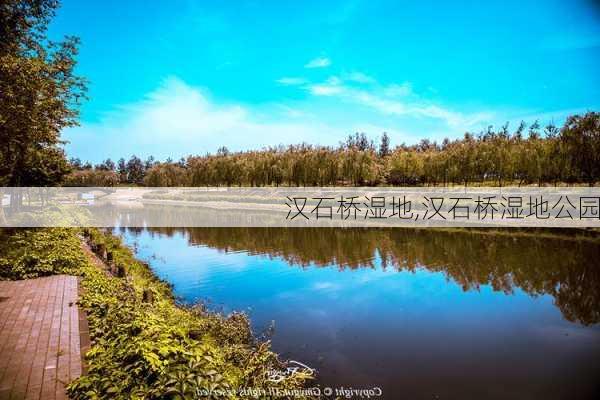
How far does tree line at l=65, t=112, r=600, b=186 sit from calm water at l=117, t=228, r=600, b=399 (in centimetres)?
2565

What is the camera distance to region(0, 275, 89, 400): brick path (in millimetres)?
5871

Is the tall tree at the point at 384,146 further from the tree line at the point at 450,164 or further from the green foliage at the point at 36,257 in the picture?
the green foliage at the point at 36,257

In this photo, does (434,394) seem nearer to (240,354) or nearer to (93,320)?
(240,354)

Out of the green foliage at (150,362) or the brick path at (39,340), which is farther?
the brick path at (39,340)

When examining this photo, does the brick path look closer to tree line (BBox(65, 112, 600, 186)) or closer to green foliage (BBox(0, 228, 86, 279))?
green foliage (BBox(0, 228, 86, 279))

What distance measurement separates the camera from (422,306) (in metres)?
13.9

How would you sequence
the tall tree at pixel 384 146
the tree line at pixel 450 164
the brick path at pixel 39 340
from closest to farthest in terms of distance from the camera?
the brick path at pixel 39 340, the tree line at pixel 450 164, the tall tree at pixel 384 146

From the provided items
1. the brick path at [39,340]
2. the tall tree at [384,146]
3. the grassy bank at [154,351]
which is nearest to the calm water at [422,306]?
the grassy bank at [154,351]

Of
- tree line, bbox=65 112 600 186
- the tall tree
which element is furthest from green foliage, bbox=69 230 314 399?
the tall tree

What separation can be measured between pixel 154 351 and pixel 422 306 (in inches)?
429

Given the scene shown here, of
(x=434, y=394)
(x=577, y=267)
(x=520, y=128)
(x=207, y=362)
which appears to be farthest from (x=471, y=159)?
(x=207, y=362)

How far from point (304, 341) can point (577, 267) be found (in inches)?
657

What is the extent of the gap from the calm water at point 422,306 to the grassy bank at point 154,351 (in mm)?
1978

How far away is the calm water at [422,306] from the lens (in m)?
9.02
